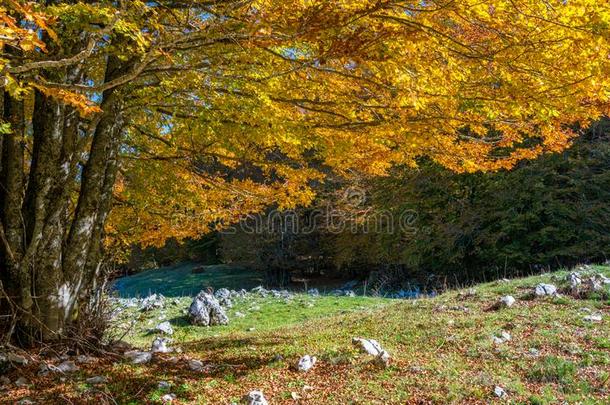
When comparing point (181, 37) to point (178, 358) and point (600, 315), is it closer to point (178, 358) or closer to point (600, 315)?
point (178, 358)

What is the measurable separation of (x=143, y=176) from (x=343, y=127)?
3.52 meters

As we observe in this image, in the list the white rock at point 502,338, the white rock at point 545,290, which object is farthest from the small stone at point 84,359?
the white rock at point 545,290

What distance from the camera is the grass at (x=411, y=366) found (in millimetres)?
4355

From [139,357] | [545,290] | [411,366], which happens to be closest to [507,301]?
[545,290]

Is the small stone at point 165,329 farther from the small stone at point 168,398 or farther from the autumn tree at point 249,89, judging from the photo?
the small stone at point 168,398

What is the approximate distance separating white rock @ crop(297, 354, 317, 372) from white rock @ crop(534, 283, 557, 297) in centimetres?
480

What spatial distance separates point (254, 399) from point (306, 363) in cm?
134

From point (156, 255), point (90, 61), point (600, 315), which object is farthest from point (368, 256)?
point (156, 255)

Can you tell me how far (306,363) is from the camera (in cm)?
536

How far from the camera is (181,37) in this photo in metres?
4.04

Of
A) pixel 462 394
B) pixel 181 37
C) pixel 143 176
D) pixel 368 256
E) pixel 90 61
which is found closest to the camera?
pixel 181 37

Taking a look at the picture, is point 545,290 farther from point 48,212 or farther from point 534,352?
point 48,212

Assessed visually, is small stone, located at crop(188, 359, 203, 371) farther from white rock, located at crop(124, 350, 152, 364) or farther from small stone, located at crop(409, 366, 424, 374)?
small stone, located at crop(409, 366, 424, 374)

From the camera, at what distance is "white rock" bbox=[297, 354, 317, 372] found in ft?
17.3
